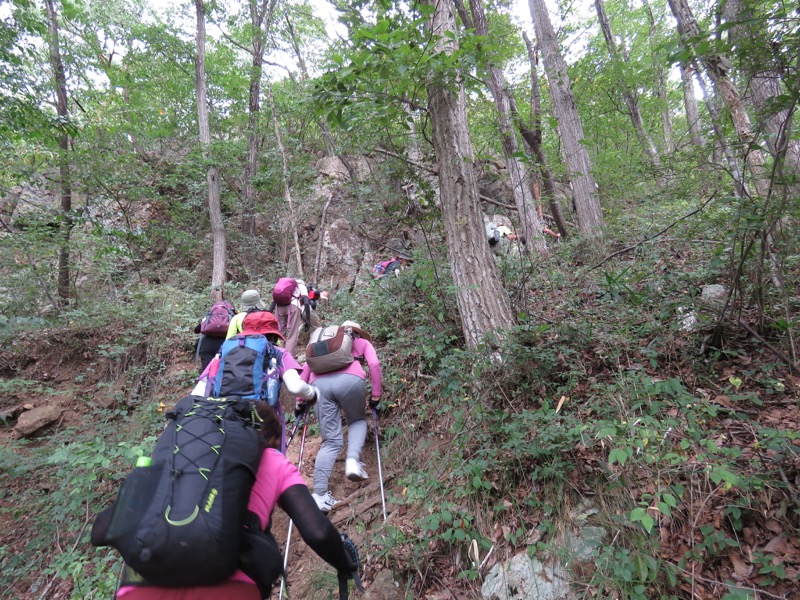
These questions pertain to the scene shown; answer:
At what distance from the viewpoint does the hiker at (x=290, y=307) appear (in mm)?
7016

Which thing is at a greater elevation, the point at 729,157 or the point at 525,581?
the point at 729,157

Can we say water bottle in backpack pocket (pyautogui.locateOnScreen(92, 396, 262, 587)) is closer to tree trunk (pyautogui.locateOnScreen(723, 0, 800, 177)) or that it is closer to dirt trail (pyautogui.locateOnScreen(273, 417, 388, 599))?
dirt trail (pyautogui.locateOnScreen(273, 417, 388, 599))

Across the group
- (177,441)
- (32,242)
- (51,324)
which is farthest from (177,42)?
(177,441)

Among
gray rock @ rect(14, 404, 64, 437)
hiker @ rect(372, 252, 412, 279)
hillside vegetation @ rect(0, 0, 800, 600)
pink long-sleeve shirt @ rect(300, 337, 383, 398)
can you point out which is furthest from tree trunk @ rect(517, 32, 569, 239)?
gray rock @ rect(14, 404, 64, 437)

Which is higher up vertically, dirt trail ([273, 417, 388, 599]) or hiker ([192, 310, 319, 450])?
hiker ([192, 310, 319, 450])

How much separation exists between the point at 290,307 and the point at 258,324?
11.6 feet

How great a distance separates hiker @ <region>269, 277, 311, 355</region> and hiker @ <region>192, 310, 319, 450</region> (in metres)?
3.16

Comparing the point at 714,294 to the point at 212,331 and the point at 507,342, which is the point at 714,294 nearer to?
the point at 507,342

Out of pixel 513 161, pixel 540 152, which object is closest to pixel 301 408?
pixel 513 161

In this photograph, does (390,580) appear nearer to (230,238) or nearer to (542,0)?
(542,0)

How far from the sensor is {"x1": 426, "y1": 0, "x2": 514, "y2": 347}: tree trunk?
4.63 m

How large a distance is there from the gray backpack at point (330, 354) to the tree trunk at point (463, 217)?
1.45m

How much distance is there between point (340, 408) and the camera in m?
4.45

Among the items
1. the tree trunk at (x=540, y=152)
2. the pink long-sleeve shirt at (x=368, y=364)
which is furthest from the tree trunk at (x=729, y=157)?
the pink long-sleeve shirt at (x=368, y=364)
